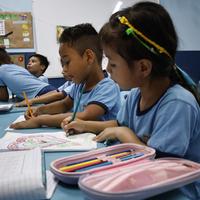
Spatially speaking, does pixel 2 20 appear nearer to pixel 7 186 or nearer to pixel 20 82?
pixel 20 82

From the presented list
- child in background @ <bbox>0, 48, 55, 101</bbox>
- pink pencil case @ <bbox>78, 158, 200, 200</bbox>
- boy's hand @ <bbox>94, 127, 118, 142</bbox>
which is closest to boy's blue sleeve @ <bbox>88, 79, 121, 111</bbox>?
boy's hand @ <bbox>94, 127, 118, 142</bbox>

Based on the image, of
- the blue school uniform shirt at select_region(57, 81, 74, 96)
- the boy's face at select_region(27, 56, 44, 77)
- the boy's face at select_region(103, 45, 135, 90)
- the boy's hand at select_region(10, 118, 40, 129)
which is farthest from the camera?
the boy's face at select_region(27, 56, 44, 77)

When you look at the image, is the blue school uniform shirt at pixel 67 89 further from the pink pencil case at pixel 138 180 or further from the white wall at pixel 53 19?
the white wall at pixel 53 19

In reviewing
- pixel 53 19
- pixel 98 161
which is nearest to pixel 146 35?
pixel 98 161

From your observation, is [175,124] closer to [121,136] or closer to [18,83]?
[121,136]

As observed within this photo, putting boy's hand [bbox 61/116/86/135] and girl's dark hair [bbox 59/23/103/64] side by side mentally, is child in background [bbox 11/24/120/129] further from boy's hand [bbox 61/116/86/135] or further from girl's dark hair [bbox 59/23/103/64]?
boy's hand [bbox 61/116/86/135]

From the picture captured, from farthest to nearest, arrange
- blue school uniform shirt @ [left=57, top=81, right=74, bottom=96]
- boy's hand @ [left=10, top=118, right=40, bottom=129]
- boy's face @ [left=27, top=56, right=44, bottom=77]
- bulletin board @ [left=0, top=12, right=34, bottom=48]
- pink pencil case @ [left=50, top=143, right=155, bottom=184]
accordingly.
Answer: bulletin board @ [left=0, top=12, right=34, bottom=48] → boy's face @ [left=27, top=56, right=44, bottom=77] → blue school uniform shirt @ [left=57, top=81, right=74, bottom=96] → boy's hand @ [left=10, top=118, right=40, bottom=129] → pink pencil case @ [left=50, top=143, right=155, bottom=184]

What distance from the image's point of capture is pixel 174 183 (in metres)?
0.43

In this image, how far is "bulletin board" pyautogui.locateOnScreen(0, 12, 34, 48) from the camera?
3.21m

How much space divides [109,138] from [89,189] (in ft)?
1.27

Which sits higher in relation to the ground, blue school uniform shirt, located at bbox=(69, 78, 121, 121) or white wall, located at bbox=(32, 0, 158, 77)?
white wall, located at bbox=(32, 0, 158, 77)

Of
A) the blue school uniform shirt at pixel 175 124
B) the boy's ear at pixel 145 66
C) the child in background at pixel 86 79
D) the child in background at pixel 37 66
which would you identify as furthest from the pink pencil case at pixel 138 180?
the child in background at pixel 37 66

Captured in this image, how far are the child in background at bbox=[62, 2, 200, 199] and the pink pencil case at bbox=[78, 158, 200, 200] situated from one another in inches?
6.1

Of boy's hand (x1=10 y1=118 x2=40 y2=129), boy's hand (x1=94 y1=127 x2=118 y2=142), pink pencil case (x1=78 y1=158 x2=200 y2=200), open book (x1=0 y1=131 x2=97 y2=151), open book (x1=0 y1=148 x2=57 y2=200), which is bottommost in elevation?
boy's hand (x1=10 y1=118 x2=40 y2=129)
